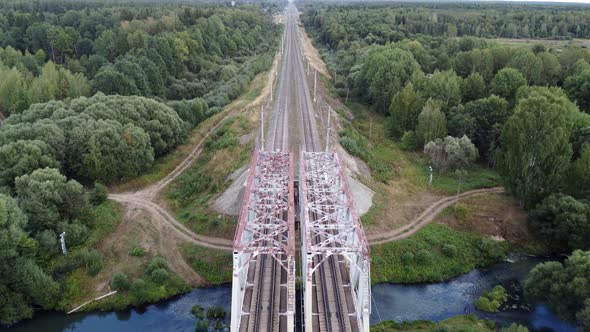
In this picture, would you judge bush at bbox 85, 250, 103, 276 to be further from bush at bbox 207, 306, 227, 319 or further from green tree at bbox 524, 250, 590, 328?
green tree at bbox 524, 250, 590, 328

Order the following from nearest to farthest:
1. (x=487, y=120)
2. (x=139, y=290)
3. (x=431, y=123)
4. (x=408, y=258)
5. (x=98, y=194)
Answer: (x=139, y=290) → (x=408, y=258) → (x=98, y=194) → (x=431, y=123) → (x=487, y=120)

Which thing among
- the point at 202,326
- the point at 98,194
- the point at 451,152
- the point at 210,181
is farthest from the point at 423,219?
the point at 98,194

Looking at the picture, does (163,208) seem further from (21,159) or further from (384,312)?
(384,312)

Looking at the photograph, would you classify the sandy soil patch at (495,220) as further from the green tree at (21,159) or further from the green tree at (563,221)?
the green tree at (21,159)

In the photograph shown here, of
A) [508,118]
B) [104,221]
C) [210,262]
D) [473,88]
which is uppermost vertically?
[473,88]

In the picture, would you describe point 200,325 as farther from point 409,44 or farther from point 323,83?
point 409,44

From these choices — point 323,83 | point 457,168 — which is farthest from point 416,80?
point 323,83

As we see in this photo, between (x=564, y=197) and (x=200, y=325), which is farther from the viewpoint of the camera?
(x=564, y=197)
